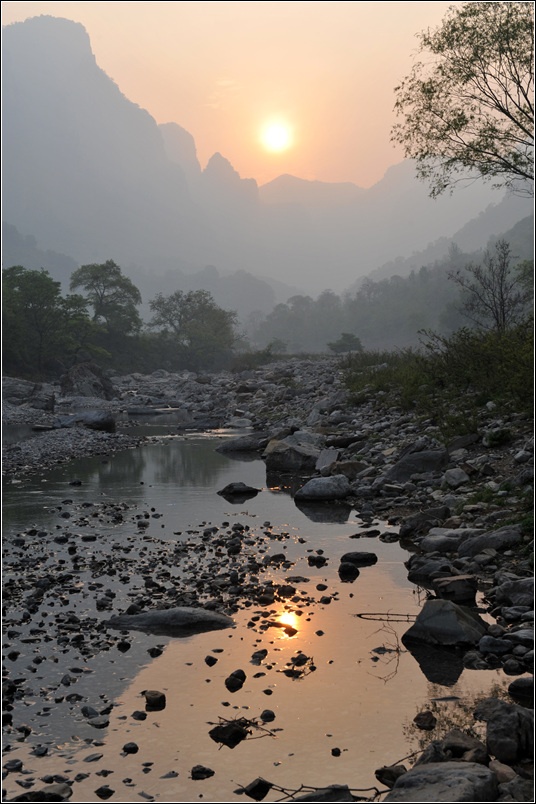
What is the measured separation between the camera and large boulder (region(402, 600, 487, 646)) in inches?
303

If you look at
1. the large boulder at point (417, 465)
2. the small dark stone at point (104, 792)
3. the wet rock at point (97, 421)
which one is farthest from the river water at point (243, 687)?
the wet rock at point (97, 421)

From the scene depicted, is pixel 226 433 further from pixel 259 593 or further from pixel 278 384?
pixel 259 593

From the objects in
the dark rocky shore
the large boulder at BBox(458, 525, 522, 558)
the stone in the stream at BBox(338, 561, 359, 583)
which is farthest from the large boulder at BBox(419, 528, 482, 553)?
the stone in the stream at BBox(338, 561, 359, 583)

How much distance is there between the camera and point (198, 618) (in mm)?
8430

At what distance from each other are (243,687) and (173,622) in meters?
1.77

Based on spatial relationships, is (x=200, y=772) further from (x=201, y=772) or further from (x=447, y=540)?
(x=447, y=540)

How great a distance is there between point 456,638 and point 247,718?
8.62 ft

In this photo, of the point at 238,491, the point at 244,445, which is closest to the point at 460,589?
the point at 238,491

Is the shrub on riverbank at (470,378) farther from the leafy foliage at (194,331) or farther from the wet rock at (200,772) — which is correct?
the leafy foliage at (194,331)

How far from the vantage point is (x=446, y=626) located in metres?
7.77

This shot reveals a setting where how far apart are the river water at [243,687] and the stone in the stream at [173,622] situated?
7.7 inches

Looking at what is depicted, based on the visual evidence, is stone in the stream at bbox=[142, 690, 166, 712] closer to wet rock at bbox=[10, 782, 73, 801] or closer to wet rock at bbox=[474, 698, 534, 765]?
wet rock at bbox=[10, 782, 73, 801]

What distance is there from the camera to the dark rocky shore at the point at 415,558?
533 centimetres

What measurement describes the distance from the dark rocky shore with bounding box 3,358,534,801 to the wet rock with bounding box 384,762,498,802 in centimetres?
1
